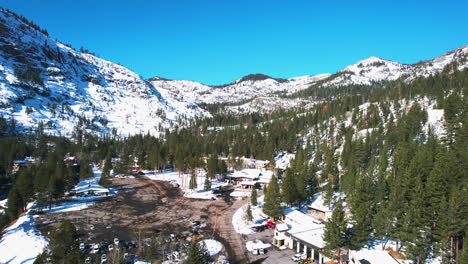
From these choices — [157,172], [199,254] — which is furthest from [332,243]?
[157,172]

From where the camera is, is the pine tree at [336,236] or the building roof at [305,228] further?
the building roof at [305,228]

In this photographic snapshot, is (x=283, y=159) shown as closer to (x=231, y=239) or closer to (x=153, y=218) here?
(x=153, y=218)

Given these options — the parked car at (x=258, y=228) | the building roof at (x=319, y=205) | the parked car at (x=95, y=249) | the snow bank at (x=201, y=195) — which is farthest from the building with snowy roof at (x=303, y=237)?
the snow bank at (x=201, y=195)

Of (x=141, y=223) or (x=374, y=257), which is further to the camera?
(x=141, y=223)

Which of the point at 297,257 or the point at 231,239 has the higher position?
the point at 297,257

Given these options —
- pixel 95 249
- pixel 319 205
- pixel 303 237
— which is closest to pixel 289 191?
pixel 319 205

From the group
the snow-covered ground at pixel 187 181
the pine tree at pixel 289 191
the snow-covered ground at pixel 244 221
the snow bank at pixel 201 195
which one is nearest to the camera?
the snow-covered ground at pixel 244 221

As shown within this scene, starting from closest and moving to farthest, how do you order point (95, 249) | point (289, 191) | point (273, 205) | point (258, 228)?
1. point (95, 249)
2. point (258, 228)
3. point (273, 205)
4. point (289, 191)

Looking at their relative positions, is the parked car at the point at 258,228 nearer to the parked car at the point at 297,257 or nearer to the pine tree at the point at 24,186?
the parked car at the point at 297,257
